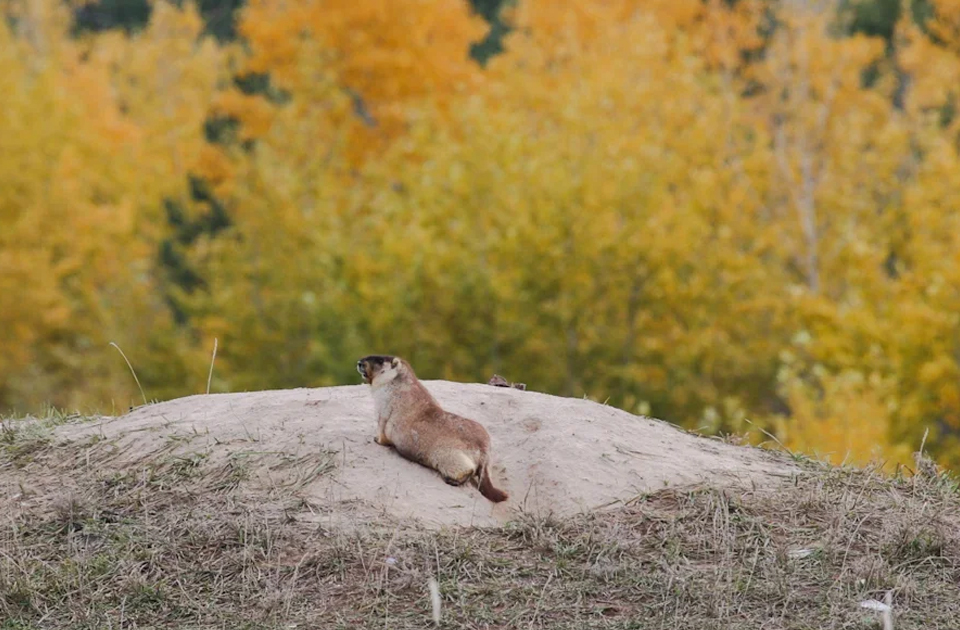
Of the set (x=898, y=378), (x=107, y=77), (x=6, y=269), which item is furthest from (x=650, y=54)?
(x=107, y=77)

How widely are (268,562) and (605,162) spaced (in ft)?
56.8

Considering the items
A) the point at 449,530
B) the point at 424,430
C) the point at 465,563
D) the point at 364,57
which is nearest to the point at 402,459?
the point at 424,430

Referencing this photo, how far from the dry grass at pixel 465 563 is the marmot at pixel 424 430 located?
1.06 feet

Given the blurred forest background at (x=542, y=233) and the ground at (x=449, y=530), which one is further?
the blurred forest background at (x=542, y=233)

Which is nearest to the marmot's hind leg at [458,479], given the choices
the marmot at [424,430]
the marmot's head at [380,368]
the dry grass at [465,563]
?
the marmot at [424,430]

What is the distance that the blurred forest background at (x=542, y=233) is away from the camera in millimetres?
19984

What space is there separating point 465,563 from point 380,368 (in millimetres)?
1247

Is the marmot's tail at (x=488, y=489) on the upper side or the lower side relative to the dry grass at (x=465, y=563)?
upper

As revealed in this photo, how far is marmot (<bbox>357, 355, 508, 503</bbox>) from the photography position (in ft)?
19.5

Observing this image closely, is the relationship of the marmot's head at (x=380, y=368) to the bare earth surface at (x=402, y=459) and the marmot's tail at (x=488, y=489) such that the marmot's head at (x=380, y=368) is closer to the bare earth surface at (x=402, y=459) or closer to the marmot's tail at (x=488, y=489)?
the bare earth surface at (x=402, y=459)

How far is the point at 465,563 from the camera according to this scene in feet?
17.7

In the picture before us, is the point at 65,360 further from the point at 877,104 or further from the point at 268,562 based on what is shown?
the point at 268,562

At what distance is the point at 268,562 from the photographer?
17.8 feet

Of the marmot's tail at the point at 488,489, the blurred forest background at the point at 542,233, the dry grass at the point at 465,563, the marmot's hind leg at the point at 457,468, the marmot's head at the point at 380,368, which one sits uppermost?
the marmot's head at the point at 380,368
